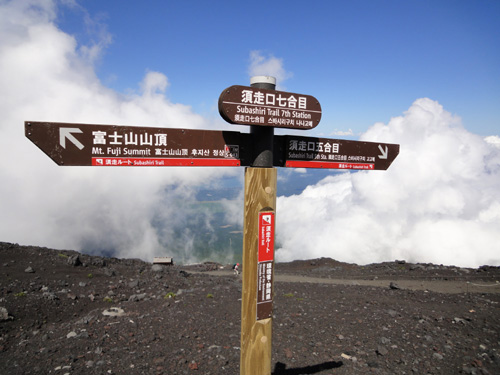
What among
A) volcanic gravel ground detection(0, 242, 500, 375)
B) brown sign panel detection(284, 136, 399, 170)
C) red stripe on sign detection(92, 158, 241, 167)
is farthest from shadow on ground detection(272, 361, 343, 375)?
red stripe on sign detection(92, 158, 241, 167)

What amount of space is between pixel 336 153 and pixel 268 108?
1.10 metres

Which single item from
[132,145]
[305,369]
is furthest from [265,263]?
[305,369]

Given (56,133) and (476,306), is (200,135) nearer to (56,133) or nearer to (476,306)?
(56,133)

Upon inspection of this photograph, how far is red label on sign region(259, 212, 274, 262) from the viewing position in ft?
11.3

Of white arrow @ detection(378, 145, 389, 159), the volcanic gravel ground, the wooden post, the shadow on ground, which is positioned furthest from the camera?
the volcanic gravel ground

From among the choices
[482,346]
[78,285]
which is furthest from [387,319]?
[78,285]

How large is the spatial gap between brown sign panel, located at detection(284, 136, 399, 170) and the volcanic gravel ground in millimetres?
3309

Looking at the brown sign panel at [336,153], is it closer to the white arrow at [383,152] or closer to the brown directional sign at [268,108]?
the white arrow at [383,152]

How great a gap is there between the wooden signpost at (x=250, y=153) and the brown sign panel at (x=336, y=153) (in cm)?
2

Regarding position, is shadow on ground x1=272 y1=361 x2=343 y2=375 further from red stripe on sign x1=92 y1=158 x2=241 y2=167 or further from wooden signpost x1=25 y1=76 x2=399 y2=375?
red stripe on sign x1=92 y1=158 x2=241 y2=167

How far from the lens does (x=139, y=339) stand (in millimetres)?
6598

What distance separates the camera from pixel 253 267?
11.3ft

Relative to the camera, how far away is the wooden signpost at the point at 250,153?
3139mm

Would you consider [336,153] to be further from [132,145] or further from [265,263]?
[132,145]
